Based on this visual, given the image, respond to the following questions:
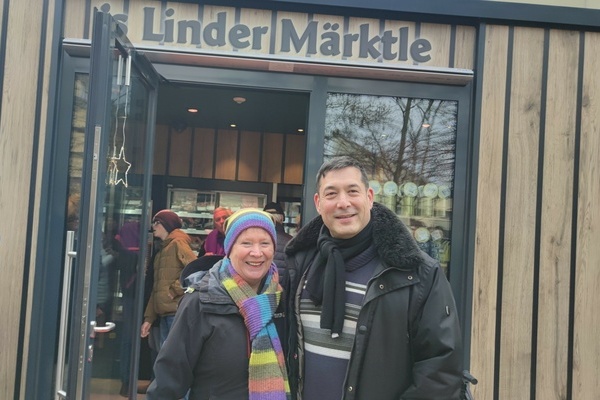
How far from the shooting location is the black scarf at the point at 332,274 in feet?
5.89

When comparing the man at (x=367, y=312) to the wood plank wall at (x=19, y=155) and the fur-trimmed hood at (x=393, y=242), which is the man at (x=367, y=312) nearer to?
the fur-trimmed hood at (x=393, y=242)

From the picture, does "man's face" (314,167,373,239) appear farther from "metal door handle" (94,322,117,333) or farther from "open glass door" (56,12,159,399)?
"metal door handle" (94,322,117,333)

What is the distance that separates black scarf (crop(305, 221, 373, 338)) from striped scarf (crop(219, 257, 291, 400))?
0.17m

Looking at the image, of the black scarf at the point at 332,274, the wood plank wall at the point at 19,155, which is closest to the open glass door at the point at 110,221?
the wood plank wall at the point at 19,155

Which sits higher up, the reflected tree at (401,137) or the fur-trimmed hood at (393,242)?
the reflected tree at (401,137)

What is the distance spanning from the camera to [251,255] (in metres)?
1.90

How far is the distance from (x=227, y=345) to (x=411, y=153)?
2314 mm

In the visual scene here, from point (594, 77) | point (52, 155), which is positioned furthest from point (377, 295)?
point (594, 77)

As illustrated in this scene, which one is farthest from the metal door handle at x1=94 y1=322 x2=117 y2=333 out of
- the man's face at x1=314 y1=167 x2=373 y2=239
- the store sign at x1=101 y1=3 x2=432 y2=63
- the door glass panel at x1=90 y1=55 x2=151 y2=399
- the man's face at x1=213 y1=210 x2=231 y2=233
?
the store sign at x1=101 y1=3 x2=432 y2=63

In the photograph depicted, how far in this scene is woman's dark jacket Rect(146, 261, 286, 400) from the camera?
5.94ft

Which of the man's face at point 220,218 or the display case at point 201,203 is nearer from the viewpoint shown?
the man's face at point 220,218

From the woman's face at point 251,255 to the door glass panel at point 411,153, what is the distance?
1844 millimetres

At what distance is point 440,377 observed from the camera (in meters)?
1.72

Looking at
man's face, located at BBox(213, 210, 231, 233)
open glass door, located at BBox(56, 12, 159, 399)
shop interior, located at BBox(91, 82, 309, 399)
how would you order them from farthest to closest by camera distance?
shop interior, located at BBox(91, 82, 309, 399) → man's face, located at BBox(213, 210, 231, 233) → open glass door, located at BBox(56, 12, 159, 399)
